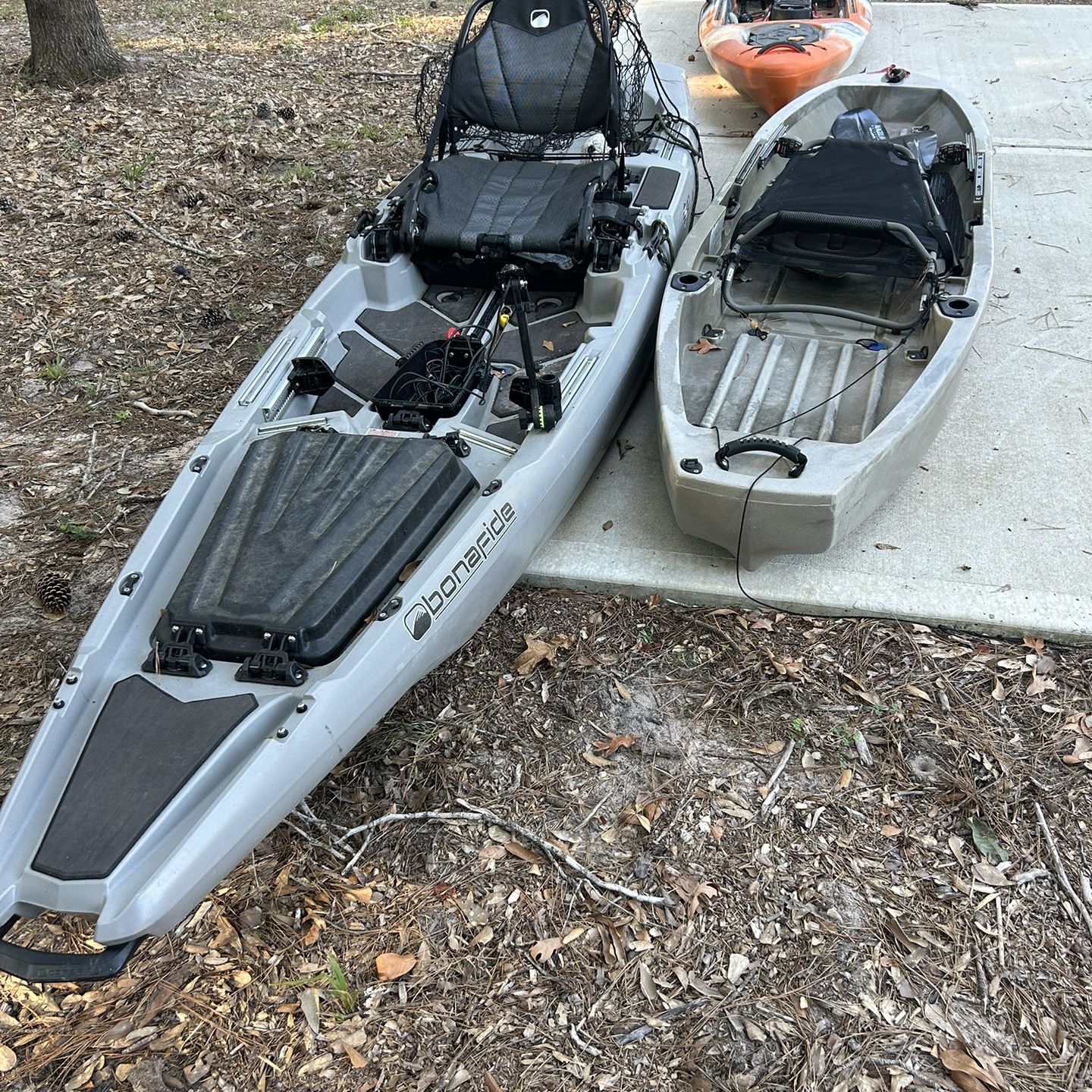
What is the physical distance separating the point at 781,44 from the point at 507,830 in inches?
281

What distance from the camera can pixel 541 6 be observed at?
5.95 meters

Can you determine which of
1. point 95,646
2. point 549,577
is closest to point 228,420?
point 95,646

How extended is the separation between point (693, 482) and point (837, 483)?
574mm

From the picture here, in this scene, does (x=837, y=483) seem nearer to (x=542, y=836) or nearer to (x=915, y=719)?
(x=915, y=719)

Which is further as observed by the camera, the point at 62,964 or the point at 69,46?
the point at 69,46

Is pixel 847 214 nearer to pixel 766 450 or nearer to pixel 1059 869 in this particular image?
pixel 766 450

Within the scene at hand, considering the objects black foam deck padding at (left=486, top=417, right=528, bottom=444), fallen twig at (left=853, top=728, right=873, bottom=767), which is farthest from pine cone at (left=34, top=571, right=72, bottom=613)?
fallen twig at (left=853, top=728, right=873, bottom=767)

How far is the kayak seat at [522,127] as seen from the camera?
5.32 m

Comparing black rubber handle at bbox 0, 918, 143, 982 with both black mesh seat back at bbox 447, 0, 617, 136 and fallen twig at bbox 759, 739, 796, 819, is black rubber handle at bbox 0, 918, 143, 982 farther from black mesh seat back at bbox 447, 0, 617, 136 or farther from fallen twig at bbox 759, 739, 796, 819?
black mesh seat back at bbox 447, 0, 617, 136

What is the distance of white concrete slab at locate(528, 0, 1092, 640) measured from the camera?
13.9 feet

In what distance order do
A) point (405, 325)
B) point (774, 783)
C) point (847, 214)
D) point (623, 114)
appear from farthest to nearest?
point (623, 114)
point (405, 325)
point (847, 214)
point (774, 783)

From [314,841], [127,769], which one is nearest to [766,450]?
[314,841]

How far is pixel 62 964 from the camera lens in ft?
Result: 8.70

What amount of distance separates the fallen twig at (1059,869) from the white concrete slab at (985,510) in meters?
0.90
